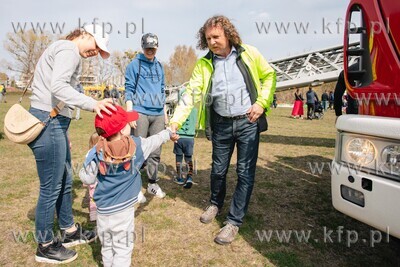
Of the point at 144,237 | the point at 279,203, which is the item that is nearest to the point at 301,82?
the point at 279,203

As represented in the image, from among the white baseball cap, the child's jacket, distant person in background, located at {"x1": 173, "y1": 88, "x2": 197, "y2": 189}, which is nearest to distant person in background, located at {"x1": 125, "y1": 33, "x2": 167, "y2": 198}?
distant person in background, located at {"x1": 173, "y1": 88, "x2": 197, "y2": 189}

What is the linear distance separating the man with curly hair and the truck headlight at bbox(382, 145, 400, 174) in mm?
1178

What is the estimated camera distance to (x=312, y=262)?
2.44 metres

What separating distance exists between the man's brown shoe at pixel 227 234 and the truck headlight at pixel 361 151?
1351 millimetres

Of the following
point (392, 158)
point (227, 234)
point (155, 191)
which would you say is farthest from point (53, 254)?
point (392, 158)

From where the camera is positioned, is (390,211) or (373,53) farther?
(373,53)

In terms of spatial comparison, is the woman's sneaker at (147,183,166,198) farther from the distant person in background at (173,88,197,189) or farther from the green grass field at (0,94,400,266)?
the distant person in background at (173,88,197,189)

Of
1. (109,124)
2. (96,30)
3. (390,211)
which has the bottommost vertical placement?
(390,211)

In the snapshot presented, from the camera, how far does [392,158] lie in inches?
65.5

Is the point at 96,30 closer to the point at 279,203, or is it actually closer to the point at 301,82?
the point at 279,203

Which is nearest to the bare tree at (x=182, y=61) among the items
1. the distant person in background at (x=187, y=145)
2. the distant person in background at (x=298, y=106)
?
the distant person in background at (x=298, y=106)

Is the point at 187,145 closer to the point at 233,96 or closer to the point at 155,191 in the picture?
the point at 155,191

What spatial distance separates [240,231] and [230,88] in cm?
144

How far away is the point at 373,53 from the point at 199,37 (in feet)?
5.61
